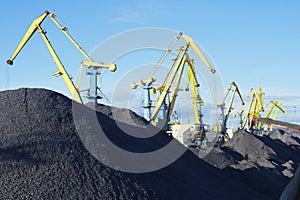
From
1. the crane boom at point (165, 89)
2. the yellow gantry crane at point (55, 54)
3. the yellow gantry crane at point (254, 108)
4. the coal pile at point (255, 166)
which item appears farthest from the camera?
the yellow gantry crane at point (254, 108)

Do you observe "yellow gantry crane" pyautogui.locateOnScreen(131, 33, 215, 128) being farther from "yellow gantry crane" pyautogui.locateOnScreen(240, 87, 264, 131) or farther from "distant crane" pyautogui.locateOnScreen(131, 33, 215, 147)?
"yellow gantry crane" pyautogui.locateOnScreen(240, 87, 264, 131)

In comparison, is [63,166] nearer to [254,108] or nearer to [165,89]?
[165,89]

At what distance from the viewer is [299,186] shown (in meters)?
8.29

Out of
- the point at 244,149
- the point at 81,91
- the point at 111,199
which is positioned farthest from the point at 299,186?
the point at 81,91

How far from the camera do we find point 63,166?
25.9 feet

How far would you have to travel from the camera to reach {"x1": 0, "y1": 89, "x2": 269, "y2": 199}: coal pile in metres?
7.36

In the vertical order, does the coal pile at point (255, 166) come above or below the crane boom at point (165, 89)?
below

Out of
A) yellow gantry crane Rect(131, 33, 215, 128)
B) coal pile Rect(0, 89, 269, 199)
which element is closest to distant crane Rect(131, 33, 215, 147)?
yellow gantry crane Rect(131, 33, 215, 128)

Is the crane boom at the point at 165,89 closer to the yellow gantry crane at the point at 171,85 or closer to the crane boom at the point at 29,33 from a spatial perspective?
the yellow gantry crane at the point at 171,85

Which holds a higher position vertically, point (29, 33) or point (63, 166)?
point (29, 33)

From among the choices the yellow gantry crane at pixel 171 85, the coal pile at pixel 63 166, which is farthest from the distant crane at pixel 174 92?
the coal pile at pixel 63 166

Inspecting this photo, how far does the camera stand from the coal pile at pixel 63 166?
736 centimetres

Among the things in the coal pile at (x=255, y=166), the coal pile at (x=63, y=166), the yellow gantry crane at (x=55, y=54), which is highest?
the yellow gantry crane at (x=55, y=54)

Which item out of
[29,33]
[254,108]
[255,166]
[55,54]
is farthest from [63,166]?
[254,108]
